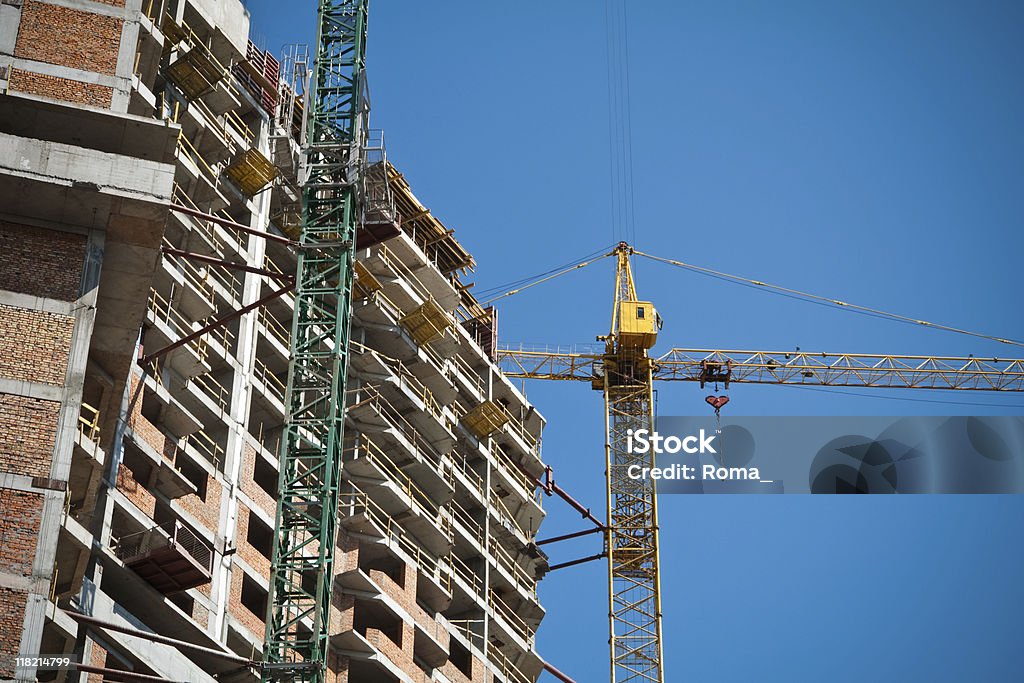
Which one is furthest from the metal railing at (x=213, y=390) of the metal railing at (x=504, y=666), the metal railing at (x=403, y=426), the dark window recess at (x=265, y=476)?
the metal railing at (x=504, y=666)

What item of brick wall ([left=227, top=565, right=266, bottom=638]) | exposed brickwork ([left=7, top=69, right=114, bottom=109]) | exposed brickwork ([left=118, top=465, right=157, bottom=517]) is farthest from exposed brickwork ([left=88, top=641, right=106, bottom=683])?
exposed brickwork ([left=7, top=69, right=114, bottom=109])

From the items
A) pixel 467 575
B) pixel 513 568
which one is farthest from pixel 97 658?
pixel 513 568

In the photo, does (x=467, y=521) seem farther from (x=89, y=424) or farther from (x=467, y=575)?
(x=89, y=424)

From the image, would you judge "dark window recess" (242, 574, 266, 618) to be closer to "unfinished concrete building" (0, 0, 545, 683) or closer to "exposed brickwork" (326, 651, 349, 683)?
"unfinished concrete building" (0, 0, 545, 683)

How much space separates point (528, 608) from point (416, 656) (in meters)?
13.0

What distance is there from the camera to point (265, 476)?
205 ft

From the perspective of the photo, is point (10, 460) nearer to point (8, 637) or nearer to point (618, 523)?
point (8, 637)

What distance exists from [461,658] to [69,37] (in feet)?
114

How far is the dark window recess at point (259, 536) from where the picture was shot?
5994 centimetres

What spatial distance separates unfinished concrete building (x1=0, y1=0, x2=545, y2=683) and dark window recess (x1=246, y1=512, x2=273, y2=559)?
10cm

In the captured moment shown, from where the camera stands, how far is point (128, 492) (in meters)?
52.6

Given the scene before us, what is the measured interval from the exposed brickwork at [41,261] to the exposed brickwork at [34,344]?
0.59 meters

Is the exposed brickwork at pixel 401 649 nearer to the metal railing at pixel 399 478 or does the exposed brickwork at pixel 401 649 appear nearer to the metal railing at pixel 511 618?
the metal railing at pixel 399 478

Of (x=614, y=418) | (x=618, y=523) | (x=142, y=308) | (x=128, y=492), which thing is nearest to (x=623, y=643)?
(x=618, y=523)
